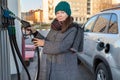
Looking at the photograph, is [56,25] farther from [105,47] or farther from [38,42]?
[105,47]

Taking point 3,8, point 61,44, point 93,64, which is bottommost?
point 93,64

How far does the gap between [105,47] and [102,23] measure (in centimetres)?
116

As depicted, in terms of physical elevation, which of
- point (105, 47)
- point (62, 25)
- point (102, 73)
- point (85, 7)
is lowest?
point (102, 73)

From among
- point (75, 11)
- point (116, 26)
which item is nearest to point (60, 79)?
point (116, 26)

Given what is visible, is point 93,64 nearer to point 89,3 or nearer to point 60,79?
point 60,79

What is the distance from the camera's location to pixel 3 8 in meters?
2.41

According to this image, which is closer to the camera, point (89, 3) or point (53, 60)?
point (53, 60)

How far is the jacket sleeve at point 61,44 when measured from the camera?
11.3 ft

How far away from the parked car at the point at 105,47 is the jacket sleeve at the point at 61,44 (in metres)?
1.82

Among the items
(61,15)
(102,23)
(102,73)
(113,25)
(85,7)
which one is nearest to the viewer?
(61,15)

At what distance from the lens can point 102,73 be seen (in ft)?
20.0

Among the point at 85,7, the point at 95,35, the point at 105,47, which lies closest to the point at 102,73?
the point at 105,47

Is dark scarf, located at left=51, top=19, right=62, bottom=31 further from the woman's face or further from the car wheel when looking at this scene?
the car wheel

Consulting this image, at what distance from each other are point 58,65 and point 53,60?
76 mm
